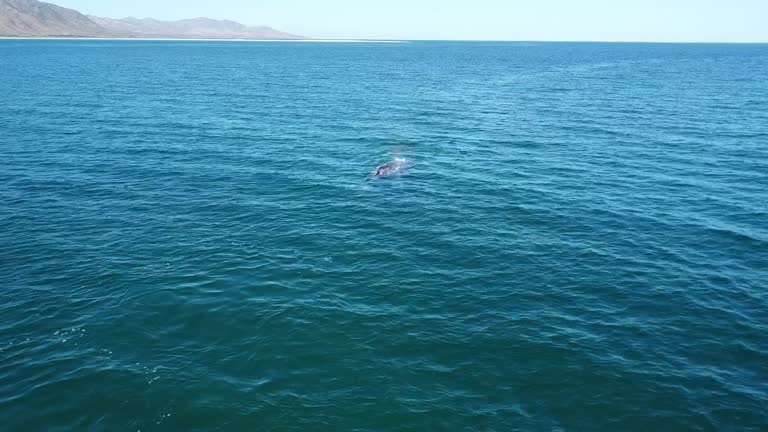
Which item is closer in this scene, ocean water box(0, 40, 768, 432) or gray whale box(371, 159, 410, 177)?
ocean water box(0, 40, 768, 432)

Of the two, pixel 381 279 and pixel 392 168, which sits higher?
pixel 392 168

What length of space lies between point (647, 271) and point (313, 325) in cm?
3123

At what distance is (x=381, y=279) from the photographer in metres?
45.0

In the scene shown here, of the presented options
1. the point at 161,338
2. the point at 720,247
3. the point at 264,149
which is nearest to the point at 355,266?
the point at 161,338

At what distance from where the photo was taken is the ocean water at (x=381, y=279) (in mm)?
30719

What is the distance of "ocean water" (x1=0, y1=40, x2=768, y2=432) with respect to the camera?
101 feet

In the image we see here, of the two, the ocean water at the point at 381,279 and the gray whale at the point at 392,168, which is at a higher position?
the gray whale at the point at 392,168

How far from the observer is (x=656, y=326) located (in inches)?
1503

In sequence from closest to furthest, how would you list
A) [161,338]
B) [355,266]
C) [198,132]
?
[161,338], [355,266], [198,132]

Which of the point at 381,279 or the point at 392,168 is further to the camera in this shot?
the point at 392,168

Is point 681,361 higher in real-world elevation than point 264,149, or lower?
lower

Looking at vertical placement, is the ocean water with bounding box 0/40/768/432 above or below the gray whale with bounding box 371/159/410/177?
below

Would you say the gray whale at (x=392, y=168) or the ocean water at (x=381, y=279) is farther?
the gray whale at (x=392, y=168)

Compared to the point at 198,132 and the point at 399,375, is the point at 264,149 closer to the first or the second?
the point at 198,132
